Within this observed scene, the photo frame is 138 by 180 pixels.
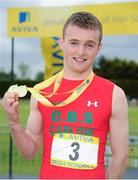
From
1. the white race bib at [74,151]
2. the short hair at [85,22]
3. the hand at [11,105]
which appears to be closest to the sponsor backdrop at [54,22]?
the short hair at [85,22]

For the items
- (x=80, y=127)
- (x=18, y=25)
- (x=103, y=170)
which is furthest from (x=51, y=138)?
(x=18, y=25)

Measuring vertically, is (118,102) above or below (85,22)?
below

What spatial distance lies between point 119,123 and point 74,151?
0.74ft

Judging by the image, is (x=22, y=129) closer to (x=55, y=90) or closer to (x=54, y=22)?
(x=55, y=90)

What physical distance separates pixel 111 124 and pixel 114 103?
9 cm

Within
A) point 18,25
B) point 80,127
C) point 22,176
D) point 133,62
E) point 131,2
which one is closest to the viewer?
point 80,127

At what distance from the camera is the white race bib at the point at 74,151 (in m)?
1.74

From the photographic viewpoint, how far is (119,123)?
5.92 ft

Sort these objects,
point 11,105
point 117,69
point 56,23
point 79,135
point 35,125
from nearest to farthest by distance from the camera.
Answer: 1. point 11,105
2. point 79,135
3. point 35,125
4. point 56,23
5. point 117,69

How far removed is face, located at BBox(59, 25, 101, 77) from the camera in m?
1.76

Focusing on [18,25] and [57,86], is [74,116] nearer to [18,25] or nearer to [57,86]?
[57,86]

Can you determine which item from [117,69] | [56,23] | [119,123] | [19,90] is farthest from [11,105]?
[117,69]

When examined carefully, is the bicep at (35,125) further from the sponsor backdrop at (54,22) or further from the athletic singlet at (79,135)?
the sponsor backdrop at (54,22)

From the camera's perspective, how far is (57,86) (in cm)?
183
